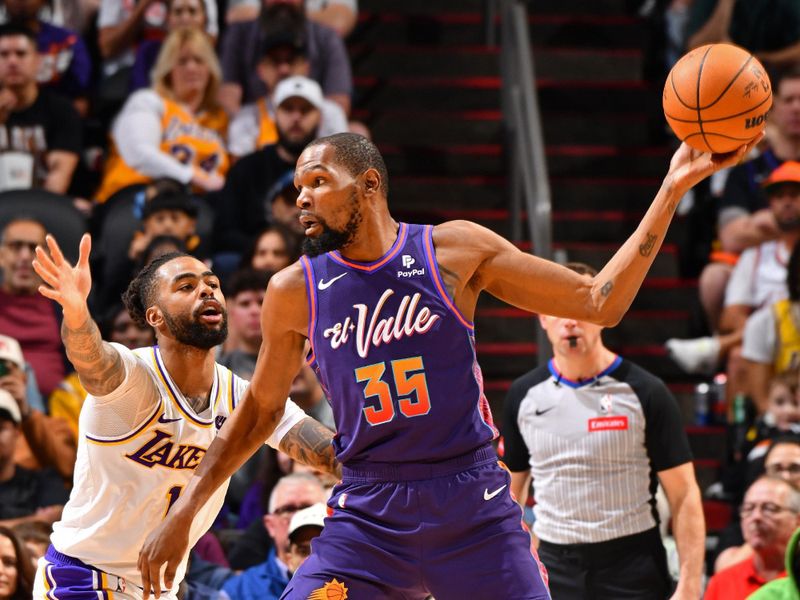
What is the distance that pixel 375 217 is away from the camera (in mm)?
4195

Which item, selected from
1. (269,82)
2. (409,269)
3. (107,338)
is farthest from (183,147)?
(409,269)

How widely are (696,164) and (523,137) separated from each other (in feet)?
18.2

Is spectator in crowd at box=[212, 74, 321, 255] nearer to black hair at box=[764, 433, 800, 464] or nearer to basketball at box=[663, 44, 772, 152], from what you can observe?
black hair at box=[764, 433, 800, 464]

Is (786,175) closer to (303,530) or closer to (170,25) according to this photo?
(303,530)

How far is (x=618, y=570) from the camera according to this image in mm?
5887

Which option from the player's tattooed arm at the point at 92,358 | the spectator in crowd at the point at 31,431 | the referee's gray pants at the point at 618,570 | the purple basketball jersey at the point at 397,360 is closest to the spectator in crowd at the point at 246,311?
the spectator in crowd at the point at 31,431

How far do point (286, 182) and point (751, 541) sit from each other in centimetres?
403

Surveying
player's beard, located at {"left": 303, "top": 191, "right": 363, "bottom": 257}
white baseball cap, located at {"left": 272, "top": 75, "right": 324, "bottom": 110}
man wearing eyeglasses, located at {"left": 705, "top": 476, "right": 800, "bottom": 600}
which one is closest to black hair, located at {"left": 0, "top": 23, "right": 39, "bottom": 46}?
white baseball cap, located at {"left": 272, "top": 75, "right": 324, "bottom": 110}

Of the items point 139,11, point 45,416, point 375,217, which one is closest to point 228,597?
point 45,416

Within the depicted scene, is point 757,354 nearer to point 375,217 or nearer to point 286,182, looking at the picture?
point 286,182

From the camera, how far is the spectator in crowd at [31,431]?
7.54 meters

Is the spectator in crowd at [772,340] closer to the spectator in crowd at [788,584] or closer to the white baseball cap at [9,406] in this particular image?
the spectator in crowd at [788,584]

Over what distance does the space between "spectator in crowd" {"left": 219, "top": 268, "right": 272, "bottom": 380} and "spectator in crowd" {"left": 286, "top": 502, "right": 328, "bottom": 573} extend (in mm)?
1607

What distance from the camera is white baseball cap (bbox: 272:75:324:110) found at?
9203mm
